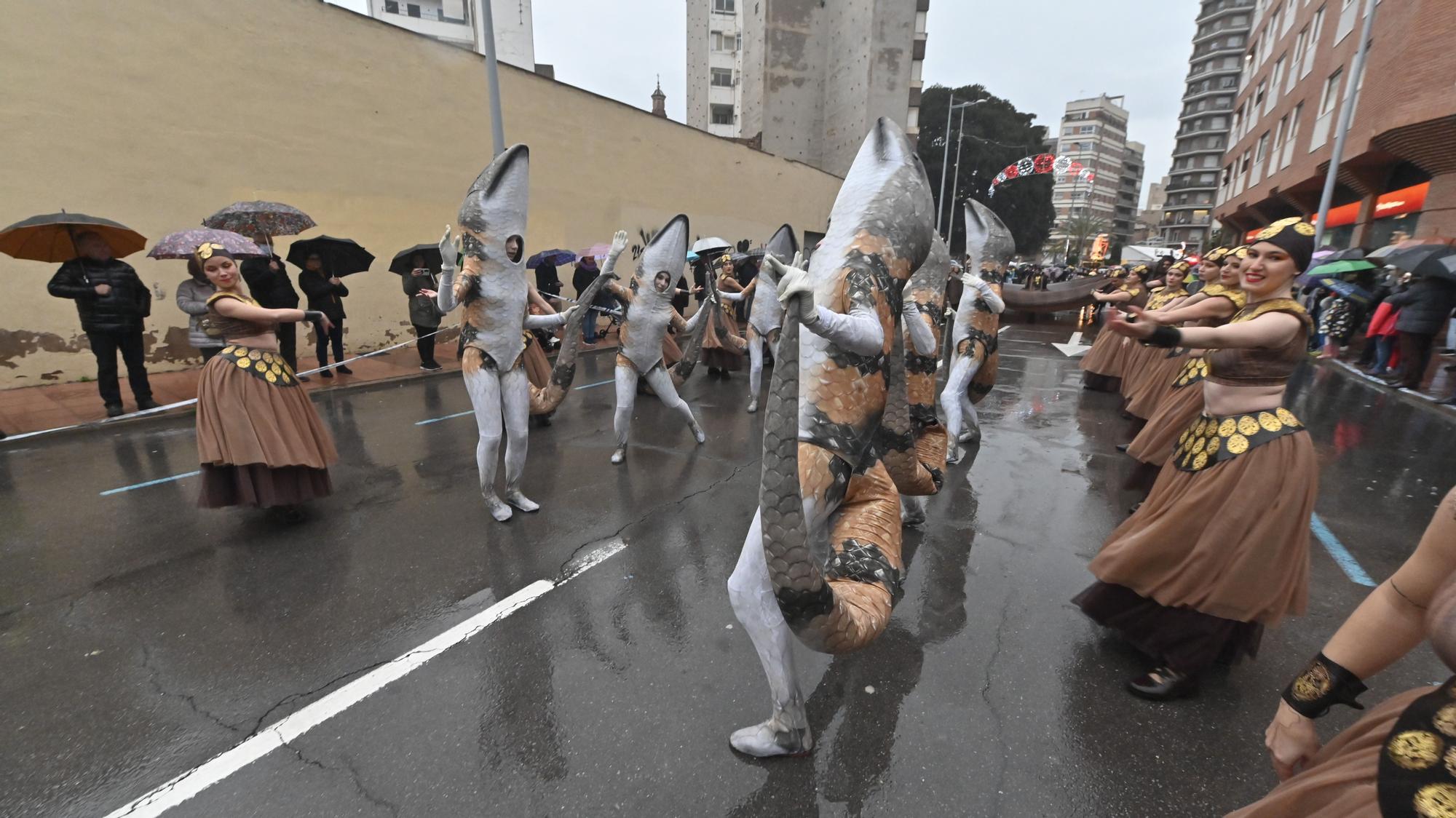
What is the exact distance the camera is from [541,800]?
216 centimetres

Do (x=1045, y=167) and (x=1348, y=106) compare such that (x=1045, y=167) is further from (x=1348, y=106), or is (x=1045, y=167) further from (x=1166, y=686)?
(x=1166, y=686)

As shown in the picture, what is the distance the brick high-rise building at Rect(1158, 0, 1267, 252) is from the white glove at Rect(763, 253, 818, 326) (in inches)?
3029

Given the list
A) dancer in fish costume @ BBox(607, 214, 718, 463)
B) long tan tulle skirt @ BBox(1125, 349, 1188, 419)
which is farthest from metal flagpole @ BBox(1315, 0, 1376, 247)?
dancer in fish costume @ BBox(607, 214, 718, 463)

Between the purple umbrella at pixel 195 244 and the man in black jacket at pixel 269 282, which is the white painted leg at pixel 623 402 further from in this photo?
the man in black jacket at pixel 269 282

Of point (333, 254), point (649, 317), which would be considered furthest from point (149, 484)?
point (333, 254)

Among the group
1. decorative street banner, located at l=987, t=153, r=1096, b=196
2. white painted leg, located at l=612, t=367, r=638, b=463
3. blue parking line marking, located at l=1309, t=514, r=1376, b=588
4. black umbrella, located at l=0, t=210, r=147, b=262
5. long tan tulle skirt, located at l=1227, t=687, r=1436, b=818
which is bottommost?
blue parking line marking, located at l=1309, t=514, r=1376, b=588

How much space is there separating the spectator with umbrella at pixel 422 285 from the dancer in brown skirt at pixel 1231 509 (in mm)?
10103

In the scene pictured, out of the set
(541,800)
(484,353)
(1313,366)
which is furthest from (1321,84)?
(541,800)

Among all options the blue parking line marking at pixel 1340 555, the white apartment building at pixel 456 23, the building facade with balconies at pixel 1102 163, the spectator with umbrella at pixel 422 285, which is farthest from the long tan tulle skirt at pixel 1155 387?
the building facade with balconies at pixel 1102 163

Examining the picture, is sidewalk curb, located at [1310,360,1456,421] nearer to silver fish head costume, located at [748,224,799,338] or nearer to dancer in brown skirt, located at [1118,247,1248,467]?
dancer in brown skirt, located at [1118,247,1248,467]

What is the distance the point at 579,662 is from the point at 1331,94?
26618 mm

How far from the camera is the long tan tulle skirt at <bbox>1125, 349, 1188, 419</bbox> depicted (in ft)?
18.6

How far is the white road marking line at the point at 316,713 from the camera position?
218 centimetres

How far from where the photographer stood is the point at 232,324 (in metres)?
4.16
